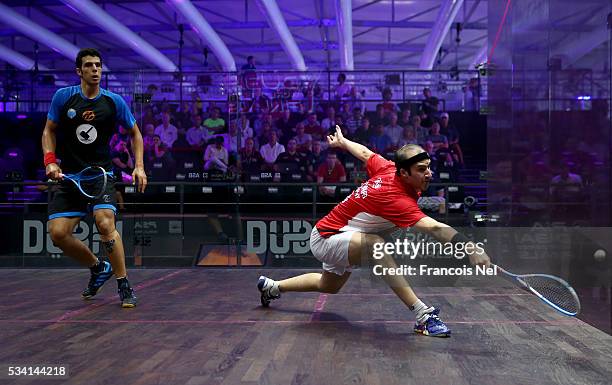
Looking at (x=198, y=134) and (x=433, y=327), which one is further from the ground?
(x=198, y=134)

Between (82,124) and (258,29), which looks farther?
(258,29)

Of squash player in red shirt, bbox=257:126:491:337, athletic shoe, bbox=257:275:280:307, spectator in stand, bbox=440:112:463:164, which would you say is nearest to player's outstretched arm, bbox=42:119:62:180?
athletic shoe, bbox=257:275:280:307

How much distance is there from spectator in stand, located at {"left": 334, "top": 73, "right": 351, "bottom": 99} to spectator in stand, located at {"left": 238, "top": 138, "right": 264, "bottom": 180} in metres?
1.43

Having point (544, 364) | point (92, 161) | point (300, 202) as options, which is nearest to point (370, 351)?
point (544, 364)

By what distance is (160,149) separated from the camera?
23.2 ft

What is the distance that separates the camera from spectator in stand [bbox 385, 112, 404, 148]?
7.01 meters

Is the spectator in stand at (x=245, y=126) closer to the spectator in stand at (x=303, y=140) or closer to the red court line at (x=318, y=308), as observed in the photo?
the spectator in stand at (x=303, y=140)

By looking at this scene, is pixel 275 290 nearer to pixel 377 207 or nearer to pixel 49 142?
pixel 377 207

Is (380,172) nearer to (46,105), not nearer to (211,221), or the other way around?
(211,221)

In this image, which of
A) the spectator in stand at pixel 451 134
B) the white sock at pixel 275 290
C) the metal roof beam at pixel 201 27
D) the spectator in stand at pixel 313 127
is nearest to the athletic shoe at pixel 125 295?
the white sock at pixel 275 290

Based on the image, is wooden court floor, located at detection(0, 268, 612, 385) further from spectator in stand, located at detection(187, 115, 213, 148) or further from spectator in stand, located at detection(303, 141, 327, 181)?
spectator in stand, located at detection(187, 115, 213, 148)

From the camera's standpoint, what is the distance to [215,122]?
732 cm

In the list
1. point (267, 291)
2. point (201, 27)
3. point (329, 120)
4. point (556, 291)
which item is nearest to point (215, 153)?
point (329, 120)

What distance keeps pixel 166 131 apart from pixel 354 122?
2119 mm
